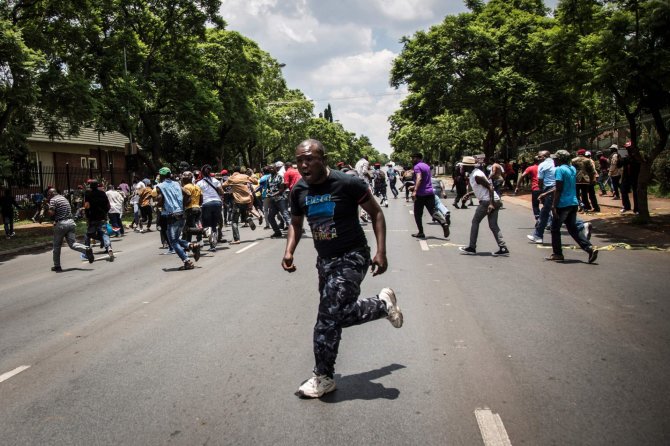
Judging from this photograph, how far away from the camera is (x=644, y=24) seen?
444 inches

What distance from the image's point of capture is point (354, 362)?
15.1ft

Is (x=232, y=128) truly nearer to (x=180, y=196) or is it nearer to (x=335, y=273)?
(x=180, y=196)

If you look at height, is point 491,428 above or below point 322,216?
below

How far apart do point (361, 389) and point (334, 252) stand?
0.99 m

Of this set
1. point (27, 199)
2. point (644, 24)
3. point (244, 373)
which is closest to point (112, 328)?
point (244, 373)

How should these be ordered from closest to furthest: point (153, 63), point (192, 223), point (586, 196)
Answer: point (192, 223) → point (586, 196) → point (153, 63)

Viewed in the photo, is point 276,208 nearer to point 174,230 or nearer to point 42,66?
point 174,230

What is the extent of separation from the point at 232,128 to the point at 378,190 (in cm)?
1952

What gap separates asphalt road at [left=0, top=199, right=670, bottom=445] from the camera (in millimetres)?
3424

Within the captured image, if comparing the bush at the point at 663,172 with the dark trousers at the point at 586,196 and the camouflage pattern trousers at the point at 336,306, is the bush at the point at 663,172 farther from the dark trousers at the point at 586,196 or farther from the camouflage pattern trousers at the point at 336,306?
the camouflage pattern trousers at the point at 336,306

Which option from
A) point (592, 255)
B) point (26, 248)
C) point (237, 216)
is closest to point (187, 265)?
point (237, 216)

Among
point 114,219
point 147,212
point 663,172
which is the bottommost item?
point 114,219

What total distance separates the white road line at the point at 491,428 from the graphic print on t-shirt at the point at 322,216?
5.04 feet

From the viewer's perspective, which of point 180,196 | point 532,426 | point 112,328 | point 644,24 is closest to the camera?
point 532,426
